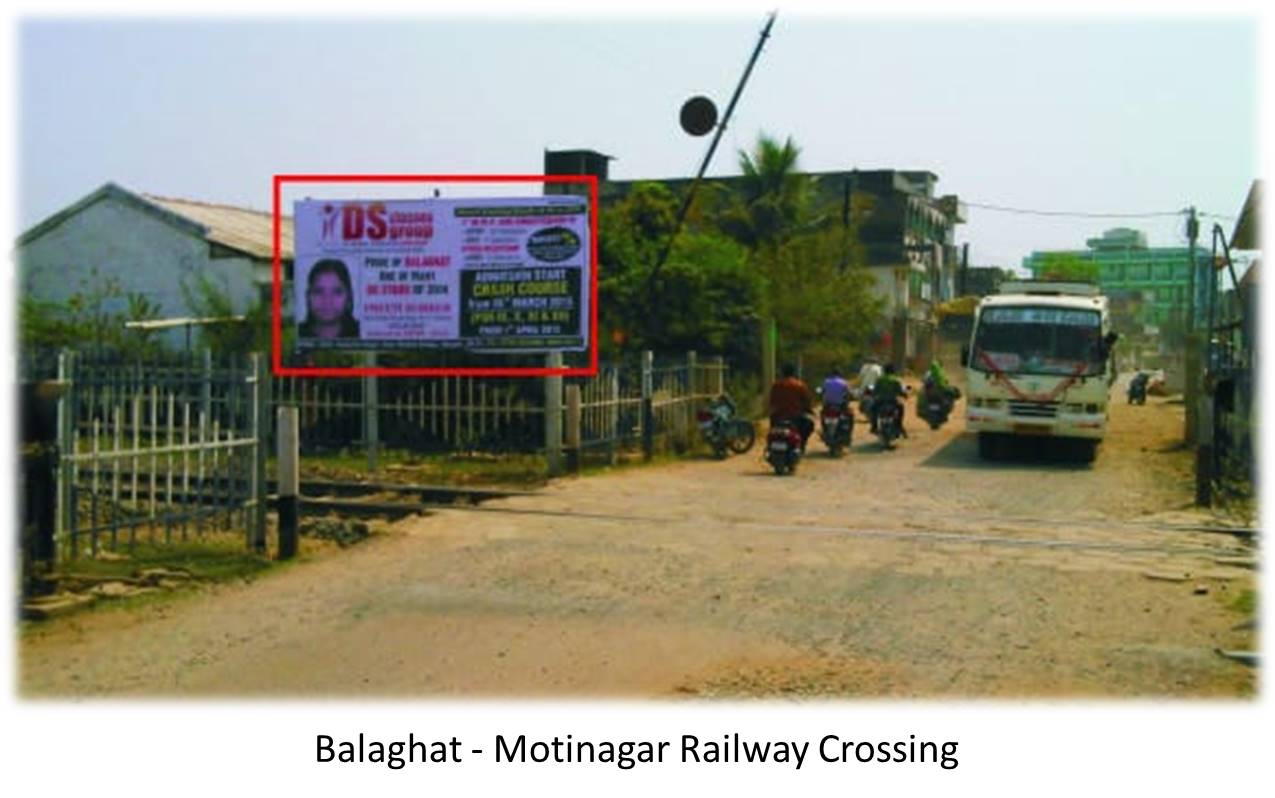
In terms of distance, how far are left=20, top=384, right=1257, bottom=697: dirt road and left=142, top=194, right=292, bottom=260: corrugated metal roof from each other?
57.7 feet

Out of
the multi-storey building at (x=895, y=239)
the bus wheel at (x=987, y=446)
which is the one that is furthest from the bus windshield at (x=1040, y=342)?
the multi-storey building at (x=895, y=239)

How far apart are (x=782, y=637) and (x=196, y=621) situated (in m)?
3.60

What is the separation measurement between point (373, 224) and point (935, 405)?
12.2 m

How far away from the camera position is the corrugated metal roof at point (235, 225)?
28281mm

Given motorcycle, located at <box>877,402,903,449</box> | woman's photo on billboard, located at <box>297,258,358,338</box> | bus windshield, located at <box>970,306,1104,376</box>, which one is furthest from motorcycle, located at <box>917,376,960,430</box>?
woman's photo on billboard, located at <box>297,258,358,338</box>

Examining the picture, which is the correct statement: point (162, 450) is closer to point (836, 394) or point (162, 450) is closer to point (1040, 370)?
point (836, 394)

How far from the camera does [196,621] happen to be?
777 cm

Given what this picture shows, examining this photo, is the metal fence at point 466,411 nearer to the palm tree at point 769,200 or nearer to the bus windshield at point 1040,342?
the bus windshield at point 1040,342

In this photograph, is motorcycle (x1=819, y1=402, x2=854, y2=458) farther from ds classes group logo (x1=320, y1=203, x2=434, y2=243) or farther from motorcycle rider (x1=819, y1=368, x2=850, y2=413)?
Answer: ds classes group logo (x1=320, y1=203, x2=434, y2=243)

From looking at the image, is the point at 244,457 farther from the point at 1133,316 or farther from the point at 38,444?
the point at 1133,316

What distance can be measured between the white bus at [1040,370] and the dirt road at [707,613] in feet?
18.0

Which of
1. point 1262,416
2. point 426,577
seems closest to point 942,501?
point 1262,416

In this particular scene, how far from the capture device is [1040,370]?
1891cm

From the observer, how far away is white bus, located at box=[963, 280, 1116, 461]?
18656 millimetres
